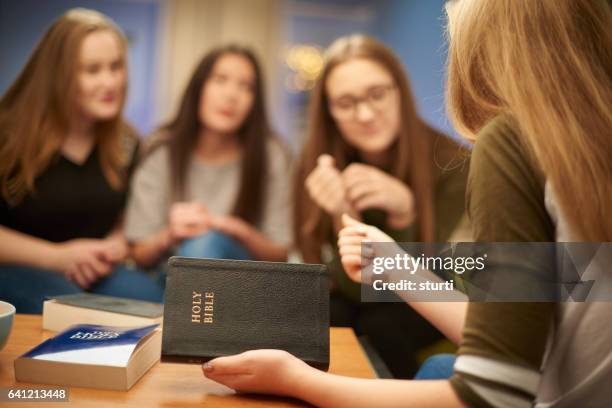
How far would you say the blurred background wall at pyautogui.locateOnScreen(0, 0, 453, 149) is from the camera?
308 centimetres

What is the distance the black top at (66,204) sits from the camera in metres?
1.51

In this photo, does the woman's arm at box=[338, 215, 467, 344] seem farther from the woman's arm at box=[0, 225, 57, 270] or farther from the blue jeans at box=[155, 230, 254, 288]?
the woman's arm at box=[0, 225, 57, 270]

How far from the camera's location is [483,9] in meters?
0.62

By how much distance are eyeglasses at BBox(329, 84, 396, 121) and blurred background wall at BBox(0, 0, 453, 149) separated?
3.52ft

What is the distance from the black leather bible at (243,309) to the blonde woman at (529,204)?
4cm

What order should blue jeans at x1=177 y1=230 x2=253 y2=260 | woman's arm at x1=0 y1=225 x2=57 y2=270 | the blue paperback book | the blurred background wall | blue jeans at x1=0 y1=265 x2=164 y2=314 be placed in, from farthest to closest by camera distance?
the blurred background wall
blue jeans at x1=177 y1=230 x2=253 y2=260
woman's arm at x1=0 y1=225 x2=57 y2=270
blue jeans at x1=0 y1=265 x2=164 y2=314
the blue paperback book

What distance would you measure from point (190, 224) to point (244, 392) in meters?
1.00

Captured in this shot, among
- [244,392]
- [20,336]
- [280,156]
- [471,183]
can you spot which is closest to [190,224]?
[280,156]

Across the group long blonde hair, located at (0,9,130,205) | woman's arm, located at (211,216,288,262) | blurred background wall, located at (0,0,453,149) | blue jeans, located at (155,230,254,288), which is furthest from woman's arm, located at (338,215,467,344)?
blurred background wall, located at (0,0,453,149)

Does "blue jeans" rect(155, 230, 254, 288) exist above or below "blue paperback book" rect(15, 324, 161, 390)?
below

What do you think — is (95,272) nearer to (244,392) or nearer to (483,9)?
(244,392)

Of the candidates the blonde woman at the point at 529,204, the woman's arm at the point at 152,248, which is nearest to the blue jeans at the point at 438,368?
the blonde woman at the point at 529,204

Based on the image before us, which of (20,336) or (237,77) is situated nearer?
(20,336)

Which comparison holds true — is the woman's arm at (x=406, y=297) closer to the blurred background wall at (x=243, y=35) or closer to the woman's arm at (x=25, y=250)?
the woman's arm at (x=25, y=250)
